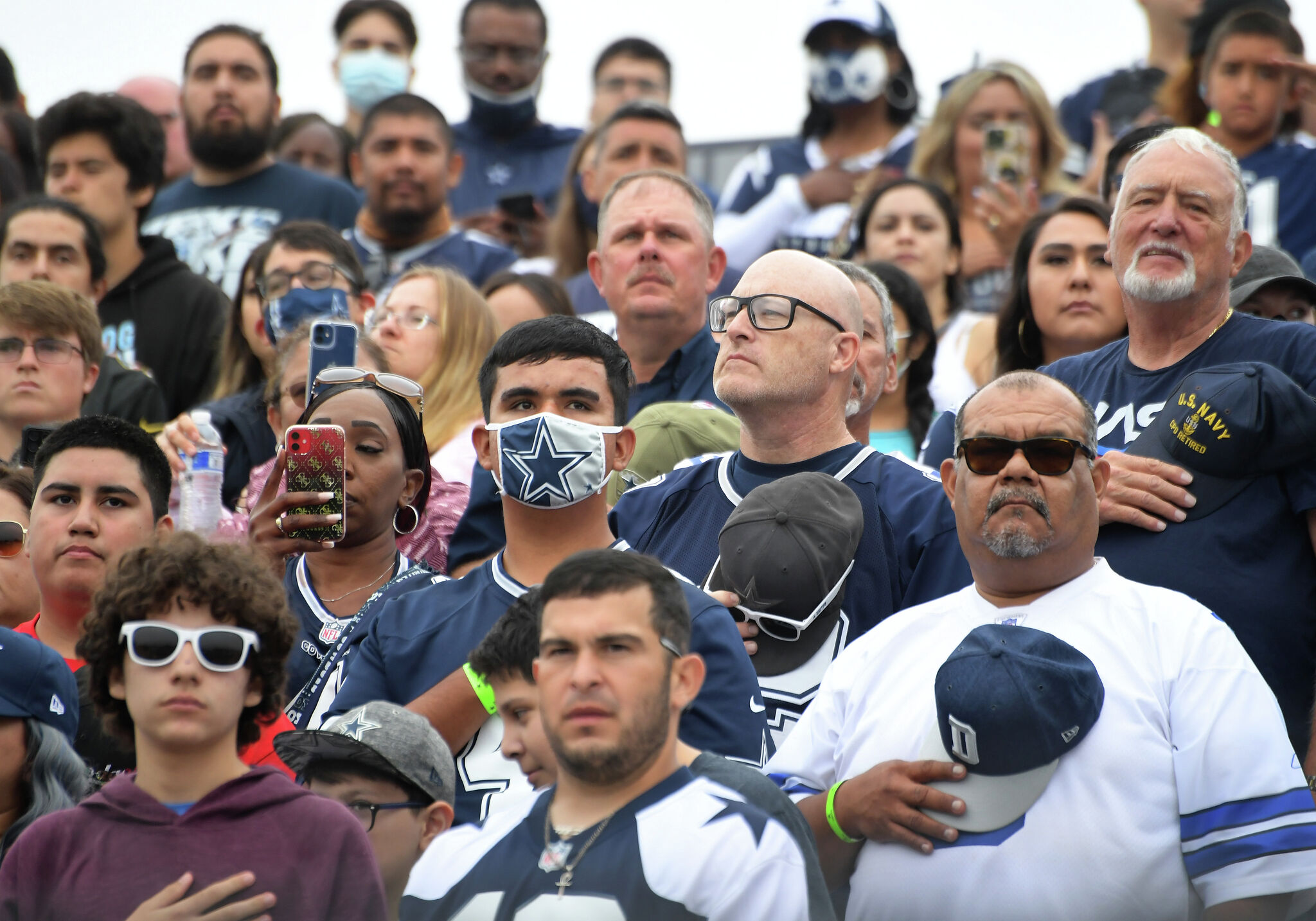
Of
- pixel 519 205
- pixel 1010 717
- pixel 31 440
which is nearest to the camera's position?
pixel 1010 717

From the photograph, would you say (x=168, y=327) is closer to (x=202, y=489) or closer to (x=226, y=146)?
(x=226, y=146)

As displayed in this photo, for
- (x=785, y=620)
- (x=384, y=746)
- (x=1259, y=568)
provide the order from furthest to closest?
(x=1259, y=568)
(x=785, y=620)
(x=384, y=746)

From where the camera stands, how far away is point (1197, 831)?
12.7ft

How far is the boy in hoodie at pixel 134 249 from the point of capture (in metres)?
7.75

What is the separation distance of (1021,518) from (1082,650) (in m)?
0.39

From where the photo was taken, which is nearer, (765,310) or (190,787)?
(190,787)

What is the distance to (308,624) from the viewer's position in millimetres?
5145

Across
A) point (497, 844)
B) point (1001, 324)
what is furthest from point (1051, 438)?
point (1001, 324)

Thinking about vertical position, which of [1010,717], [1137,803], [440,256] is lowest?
[1137,803]

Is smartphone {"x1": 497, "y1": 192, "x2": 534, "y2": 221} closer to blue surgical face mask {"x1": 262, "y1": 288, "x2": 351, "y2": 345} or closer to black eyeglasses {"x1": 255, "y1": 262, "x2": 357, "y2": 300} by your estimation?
black eyeglasses {"x1": 255, "y1": 262, "x2": 357, "y2": 300}

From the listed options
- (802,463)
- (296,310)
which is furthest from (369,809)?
(296,310)

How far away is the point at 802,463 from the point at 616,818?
75.8 inches

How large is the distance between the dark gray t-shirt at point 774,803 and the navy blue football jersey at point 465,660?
438mm

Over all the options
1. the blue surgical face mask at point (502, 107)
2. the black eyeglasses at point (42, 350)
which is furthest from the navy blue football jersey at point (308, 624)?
the blue surgical face mask at point (502, 107)
